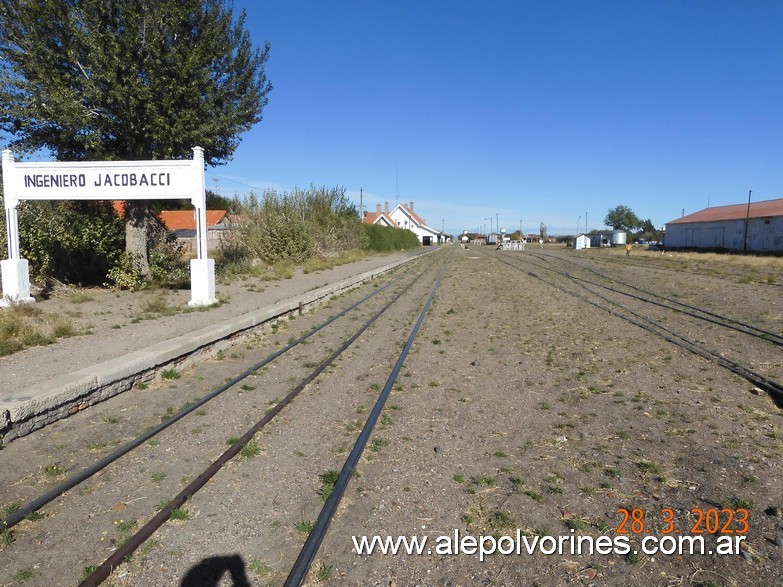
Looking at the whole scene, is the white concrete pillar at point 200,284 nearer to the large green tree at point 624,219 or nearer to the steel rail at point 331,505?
the steel rail at point 331,505

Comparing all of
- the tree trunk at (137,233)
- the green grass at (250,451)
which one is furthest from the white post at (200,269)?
the green grass at (250,451)

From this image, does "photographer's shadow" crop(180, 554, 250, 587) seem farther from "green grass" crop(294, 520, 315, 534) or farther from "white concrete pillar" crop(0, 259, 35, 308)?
"white concrete pillar" crop(0, 259, 35, 308)

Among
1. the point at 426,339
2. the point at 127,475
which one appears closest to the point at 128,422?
the point at 127,475

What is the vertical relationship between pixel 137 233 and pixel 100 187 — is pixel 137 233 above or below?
below

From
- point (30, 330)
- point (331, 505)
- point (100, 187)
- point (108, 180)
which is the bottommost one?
point (331, 505)

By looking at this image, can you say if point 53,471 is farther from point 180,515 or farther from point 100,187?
point 100,187

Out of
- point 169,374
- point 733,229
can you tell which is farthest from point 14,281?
point 733,229

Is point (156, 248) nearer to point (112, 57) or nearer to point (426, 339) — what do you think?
point (112, 57)

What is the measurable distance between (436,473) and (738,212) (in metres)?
62.8

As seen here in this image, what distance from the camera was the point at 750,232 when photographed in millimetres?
48000

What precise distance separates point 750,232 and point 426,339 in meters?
50.7

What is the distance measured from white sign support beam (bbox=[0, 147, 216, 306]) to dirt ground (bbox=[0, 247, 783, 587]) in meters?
5.65

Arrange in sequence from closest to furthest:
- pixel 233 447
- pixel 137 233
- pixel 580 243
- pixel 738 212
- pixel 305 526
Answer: pixel 305 526
pixel 233 447
pixel 137 233
pixel 738 212
pixel 580 243

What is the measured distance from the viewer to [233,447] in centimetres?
467
